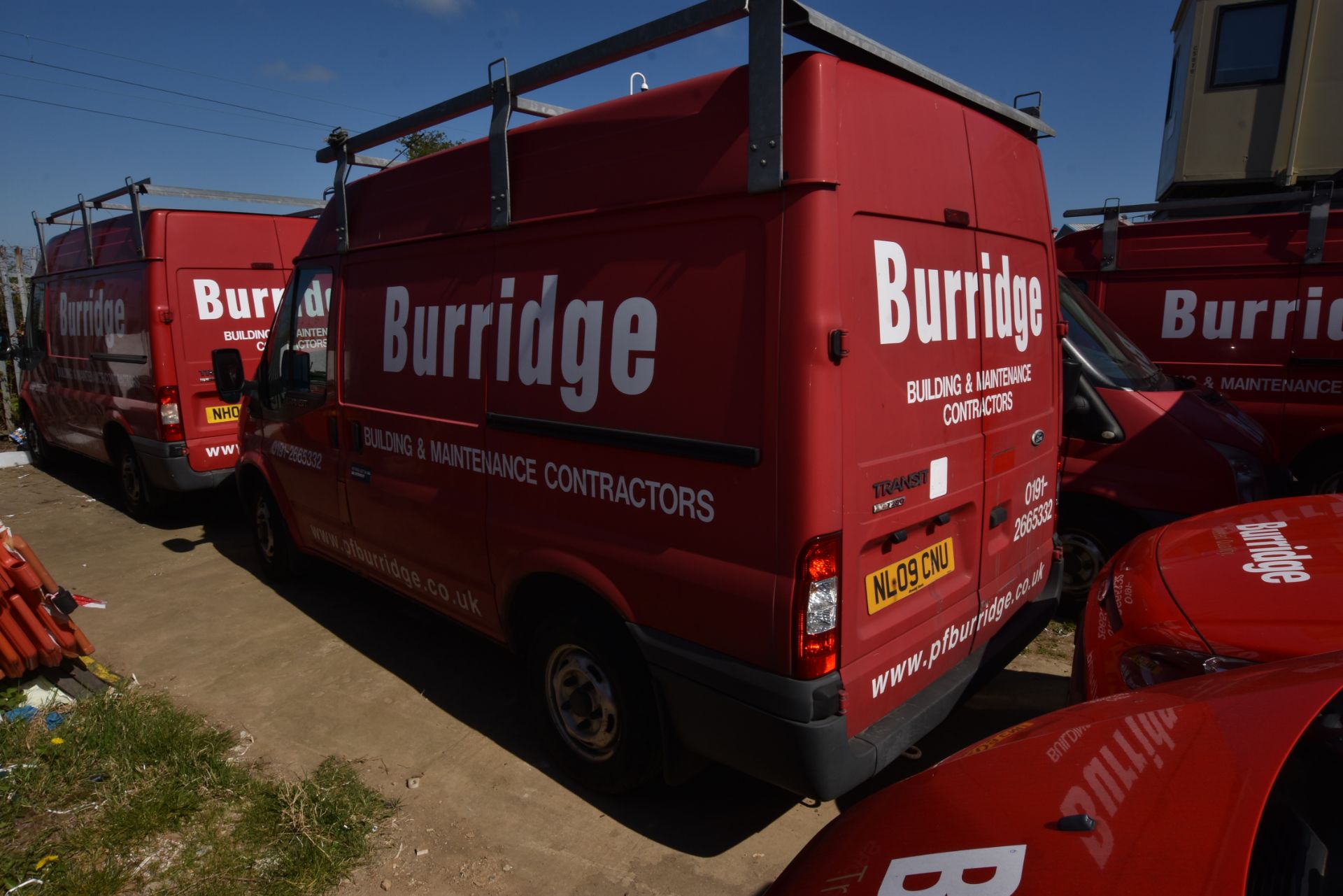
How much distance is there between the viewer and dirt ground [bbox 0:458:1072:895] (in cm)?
282

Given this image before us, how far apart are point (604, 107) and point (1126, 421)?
3530 mm

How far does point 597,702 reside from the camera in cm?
306

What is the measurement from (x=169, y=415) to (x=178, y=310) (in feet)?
2.77

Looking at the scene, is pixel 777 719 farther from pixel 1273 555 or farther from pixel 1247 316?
pixel 1247 316

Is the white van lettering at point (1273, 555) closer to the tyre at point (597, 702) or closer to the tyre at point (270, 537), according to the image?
the tyre at point (597, 702)

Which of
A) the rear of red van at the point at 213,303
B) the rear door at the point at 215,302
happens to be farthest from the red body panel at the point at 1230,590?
the rear door at the point at 215,302

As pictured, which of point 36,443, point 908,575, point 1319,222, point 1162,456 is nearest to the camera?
point 908,575

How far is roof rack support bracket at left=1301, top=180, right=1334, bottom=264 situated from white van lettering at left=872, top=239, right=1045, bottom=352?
3.47m

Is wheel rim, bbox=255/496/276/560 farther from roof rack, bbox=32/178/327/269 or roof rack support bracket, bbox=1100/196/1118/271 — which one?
roof rack support bracket, bbox=1100/196/1118/271

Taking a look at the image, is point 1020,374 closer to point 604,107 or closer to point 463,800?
point 604,107

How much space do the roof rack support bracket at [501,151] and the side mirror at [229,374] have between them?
112 inches

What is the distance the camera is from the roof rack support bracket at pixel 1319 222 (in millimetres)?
5336

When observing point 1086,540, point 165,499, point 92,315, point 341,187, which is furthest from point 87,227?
point 1086,540

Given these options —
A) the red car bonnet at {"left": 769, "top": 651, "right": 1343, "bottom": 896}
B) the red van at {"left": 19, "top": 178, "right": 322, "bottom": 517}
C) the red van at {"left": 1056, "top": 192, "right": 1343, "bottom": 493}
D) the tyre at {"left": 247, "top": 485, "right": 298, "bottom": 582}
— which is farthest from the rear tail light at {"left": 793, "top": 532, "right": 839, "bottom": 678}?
the red van at {"left": 19, "top": 178, "right": 322, "bottom": 517}
